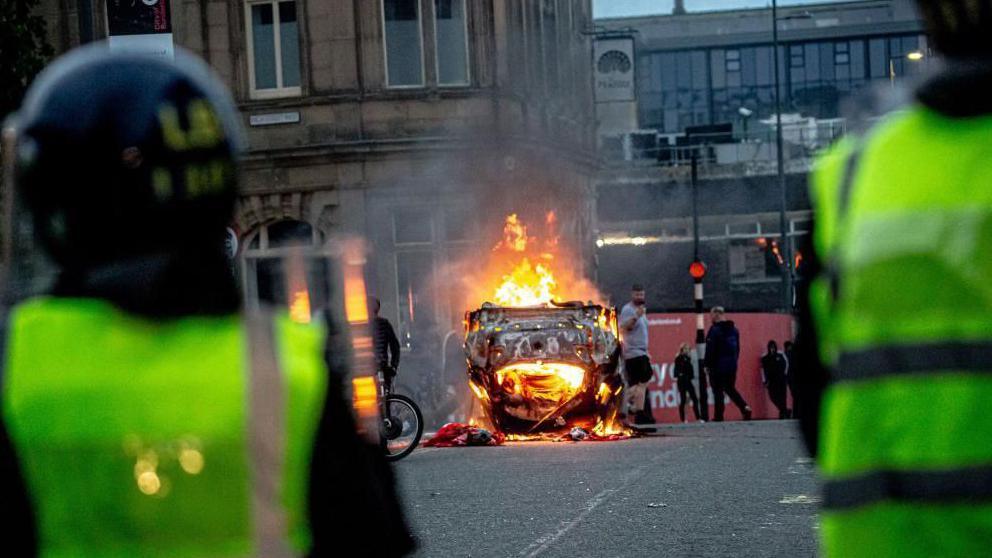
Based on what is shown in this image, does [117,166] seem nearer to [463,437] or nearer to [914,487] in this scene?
[914,487]

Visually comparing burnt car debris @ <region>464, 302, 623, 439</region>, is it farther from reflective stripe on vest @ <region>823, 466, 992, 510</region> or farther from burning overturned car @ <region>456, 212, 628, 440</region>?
reflective stripe on vest @ <region>823, 466, 992, 510</region>

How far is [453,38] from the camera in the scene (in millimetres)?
32906

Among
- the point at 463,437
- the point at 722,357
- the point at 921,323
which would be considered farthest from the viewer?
the point at 722,357

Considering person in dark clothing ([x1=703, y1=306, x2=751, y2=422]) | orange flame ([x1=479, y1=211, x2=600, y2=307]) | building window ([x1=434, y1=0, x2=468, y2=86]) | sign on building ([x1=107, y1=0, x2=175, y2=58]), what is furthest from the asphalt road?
building window ([x1=434, y1=0, x2=468, y2=86])

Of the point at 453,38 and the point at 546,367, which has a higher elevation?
the point at 453,38

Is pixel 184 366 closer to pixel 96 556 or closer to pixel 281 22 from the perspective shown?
pixel 96 556

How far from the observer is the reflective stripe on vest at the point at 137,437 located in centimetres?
225

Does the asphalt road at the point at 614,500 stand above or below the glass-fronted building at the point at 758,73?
below

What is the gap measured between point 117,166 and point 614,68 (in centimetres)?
4264

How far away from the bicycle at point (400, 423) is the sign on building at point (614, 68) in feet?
88.7

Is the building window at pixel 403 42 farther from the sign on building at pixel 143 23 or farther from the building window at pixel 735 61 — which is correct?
the building window at pixel 735 61

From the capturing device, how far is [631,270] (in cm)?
5991

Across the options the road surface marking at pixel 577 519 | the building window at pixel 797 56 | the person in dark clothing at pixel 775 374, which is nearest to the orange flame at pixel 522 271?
the person in dark clothing at pixel 775 374

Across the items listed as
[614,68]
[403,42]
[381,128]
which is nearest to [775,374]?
[381,128]
